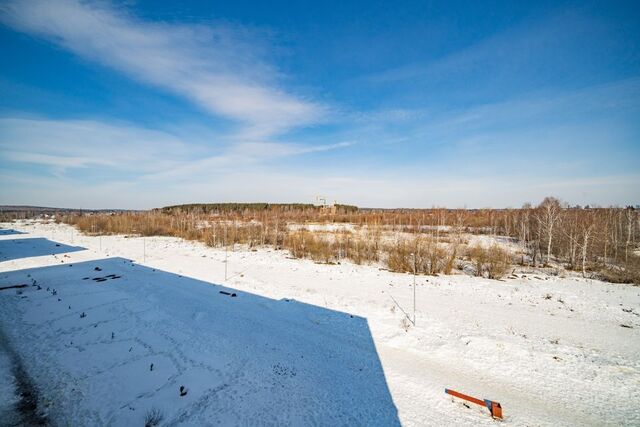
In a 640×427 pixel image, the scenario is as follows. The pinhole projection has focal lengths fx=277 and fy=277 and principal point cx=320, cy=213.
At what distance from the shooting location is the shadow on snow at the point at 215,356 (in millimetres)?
3772

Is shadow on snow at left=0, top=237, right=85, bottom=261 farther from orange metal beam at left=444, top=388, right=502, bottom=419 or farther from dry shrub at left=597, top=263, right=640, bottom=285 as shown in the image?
dry shrub at left=597, top=263, right=640, bottom=285

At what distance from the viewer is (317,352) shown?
534cm

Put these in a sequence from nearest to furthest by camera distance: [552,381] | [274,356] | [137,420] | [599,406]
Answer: [137,420] < [599,406] < [552,381] < [274,356]

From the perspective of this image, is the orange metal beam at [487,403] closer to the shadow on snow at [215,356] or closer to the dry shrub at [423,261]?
the shadow on snow at [215,356]

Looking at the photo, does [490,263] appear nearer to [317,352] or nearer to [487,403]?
[487,403]

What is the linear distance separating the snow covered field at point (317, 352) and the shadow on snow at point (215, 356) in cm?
3

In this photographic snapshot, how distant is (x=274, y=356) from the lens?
5125 millimetres

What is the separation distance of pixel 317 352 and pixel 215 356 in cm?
188

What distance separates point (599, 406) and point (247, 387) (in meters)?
5.12

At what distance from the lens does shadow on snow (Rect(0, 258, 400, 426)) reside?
12.4 feet

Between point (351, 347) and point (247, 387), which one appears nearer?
point (247, 387)

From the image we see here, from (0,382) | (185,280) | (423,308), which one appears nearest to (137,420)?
(0,382)

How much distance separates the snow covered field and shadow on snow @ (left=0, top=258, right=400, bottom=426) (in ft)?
0.09

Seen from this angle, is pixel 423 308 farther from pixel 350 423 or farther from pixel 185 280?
pixel 185 280
